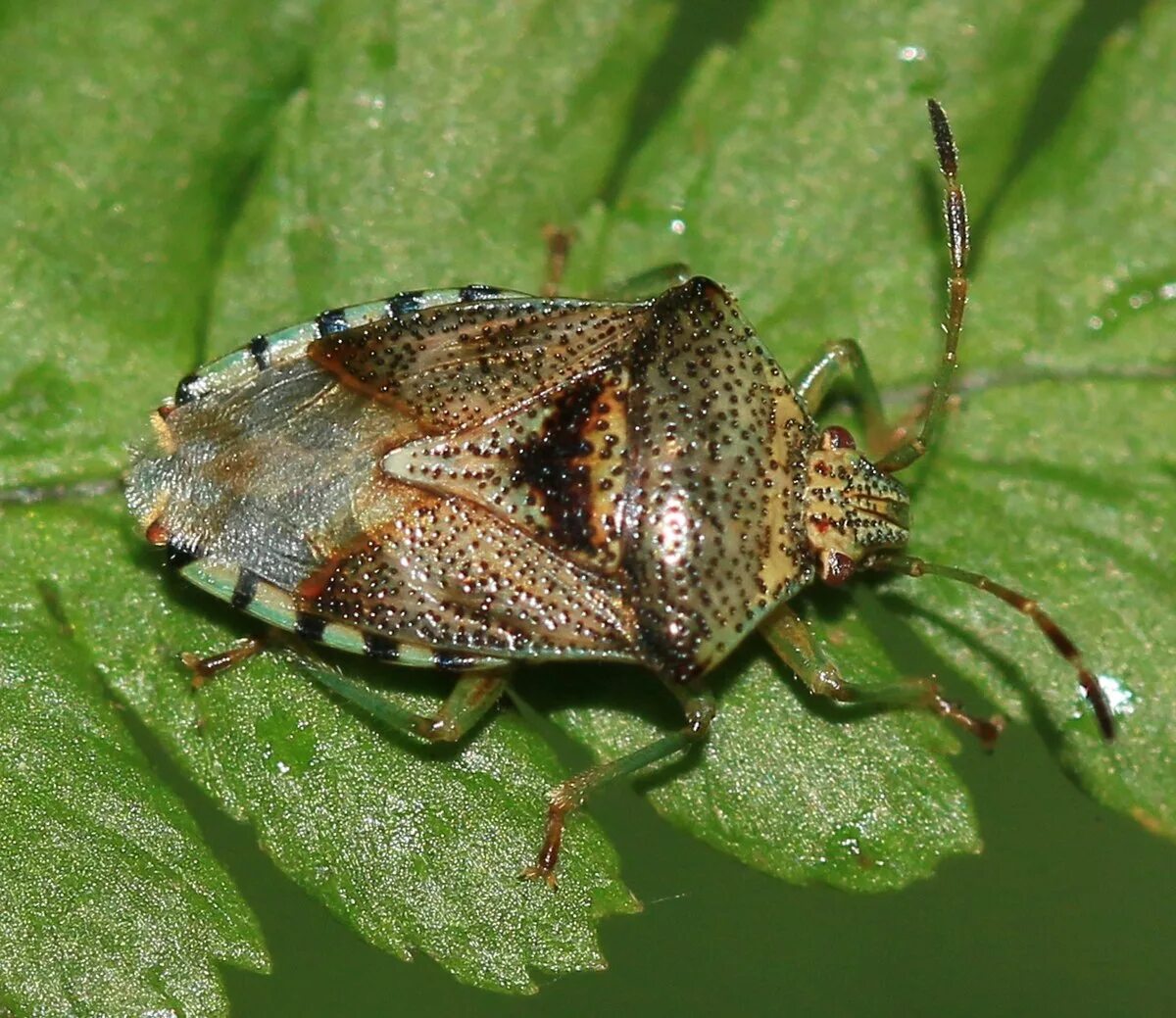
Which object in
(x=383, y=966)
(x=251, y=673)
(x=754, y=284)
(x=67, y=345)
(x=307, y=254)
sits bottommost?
(x=383, y=966)

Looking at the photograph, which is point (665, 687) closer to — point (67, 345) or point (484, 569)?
point (484, 569)

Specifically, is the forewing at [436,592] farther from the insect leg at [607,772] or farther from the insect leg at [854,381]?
the insect leg at [854,381]

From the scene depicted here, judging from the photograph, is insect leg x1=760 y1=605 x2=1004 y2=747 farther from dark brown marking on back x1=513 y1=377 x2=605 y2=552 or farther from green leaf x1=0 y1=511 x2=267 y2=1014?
green leaf x1=0 y1=511 x2=267 y2=1014

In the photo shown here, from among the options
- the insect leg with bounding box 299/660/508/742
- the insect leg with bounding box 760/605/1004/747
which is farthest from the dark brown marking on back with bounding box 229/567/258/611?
the insect leg with bounding box 760/605/1004/747

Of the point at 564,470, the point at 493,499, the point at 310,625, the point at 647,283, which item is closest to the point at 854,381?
the point at 647,283

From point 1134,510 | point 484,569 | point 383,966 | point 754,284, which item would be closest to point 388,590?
point 484,569

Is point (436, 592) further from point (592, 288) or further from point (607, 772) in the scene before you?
point (592, 288)
